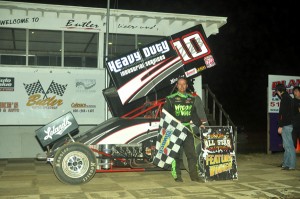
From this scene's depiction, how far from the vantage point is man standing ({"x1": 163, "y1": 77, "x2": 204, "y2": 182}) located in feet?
24.8

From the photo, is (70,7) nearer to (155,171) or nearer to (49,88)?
(49,88)

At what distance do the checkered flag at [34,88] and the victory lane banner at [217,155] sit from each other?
214 inches

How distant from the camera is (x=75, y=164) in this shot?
7.54 m

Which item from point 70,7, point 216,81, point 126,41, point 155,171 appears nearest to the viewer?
point 155,171

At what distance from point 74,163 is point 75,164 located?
0.10ft

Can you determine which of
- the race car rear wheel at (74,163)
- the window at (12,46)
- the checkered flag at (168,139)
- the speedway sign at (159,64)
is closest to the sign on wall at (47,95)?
the window at (12,46)

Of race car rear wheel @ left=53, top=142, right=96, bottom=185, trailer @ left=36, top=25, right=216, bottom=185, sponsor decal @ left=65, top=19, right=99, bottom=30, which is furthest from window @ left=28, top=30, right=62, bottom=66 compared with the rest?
race car rear wheel @ left=53, top=142, right=96, bottom=185

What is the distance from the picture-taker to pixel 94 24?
1175cm

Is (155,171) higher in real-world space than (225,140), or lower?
lower

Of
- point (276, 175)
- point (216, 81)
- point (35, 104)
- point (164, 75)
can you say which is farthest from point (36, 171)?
point (216, 81)

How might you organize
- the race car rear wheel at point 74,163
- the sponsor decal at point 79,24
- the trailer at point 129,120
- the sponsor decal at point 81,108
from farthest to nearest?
the sponsor decal at point 79,24
the sponsor decal at point 81,108
the trailer at point 129,120
the race car rear wheel at point 74,163

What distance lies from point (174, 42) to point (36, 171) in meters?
4.48

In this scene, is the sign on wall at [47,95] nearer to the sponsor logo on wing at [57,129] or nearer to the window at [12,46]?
the window at [12,46]

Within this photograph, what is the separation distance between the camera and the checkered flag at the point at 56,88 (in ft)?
36.9
